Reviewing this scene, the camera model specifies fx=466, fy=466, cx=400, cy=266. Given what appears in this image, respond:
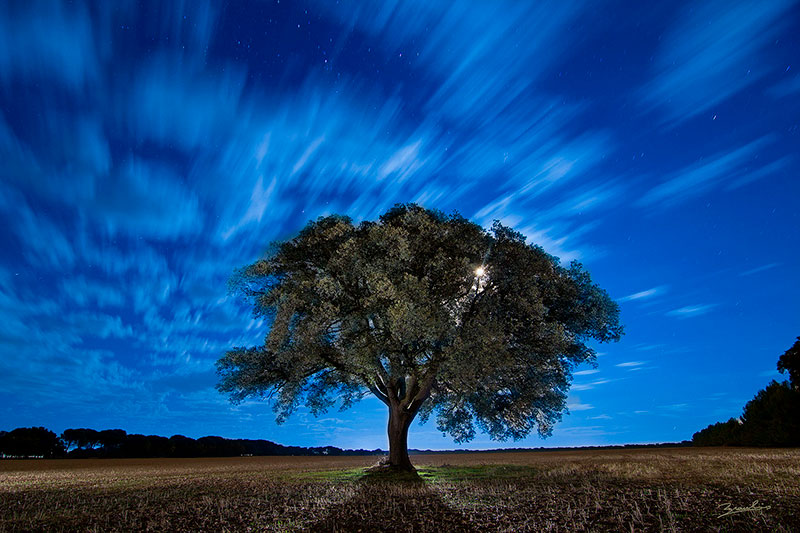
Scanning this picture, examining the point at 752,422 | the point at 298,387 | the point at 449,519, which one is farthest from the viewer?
the point at 752,422

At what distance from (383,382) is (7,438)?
133m

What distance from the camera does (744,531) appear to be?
1064 centimetres

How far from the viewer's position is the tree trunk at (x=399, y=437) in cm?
3203

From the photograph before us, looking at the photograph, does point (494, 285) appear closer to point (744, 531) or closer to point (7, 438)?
point (744, 531)

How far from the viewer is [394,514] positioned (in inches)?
567

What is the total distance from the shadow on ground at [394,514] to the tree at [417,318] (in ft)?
29.1

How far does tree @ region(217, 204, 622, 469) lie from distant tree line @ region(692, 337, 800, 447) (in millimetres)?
53508

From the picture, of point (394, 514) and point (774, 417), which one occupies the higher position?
point (774, 417)

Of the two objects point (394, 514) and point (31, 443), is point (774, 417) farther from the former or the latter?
point (31, 443)

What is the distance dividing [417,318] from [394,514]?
12.4 m

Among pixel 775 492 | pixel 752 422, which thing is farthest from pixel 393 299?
pixel 752 422
